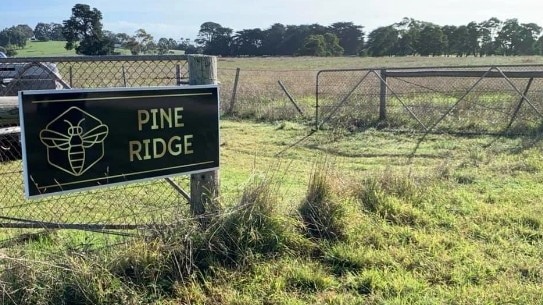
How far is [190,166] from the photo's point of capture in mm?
3812

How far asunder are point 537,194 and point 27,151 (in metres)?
5.08

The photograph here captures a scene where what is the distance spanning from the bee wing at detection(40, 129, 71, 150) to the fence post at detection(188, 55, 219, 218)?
Result: 104cm

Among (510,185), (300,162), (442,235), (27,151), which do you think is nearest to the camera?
(27,151)

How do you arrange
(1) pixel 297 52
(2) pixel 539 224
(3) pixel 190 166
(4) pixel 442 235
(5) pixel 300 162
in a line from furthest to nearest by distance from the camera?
(1) pixel 297 52, (5) pixel 300 162, (2) pixel 539 224, (4) pixel 442 235, (3) pixel 190 166

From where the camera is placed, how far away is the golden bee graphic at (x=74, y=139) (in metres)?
3.17

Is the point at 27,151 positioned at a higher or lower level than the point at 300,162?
higher

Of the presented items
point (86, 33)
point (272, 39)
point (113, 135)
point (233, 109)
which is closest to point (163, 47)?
point (86, 33)

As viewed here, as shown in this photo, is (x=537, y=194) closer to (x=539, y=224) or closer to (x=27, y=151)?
(x=539, y=224)

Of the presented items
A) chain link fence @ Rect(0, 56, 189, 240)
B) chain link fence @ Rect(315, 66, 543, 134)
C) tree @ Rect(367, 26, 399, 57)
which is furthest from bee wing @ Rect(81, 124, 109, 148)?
tree @ Rect(367, 26, 399, 57)

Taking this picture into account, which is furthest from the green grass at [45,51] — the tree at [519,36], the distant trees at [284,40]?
the tree at [519,36]

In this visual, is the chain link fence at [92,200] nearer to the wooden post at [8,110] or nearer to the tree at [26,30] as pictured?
the wooden post at [8,110]

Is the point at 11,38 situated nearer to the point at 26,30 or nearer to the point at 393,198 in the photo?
the point at 26,30

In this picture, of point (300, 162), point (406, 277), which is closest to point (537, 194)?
point (406, 277)

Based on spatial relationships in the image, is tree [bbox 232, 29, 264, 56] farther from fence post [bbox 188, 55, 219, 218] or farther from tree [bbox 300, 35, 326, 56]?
fence post [bbox 188, 55, 219, 218]
